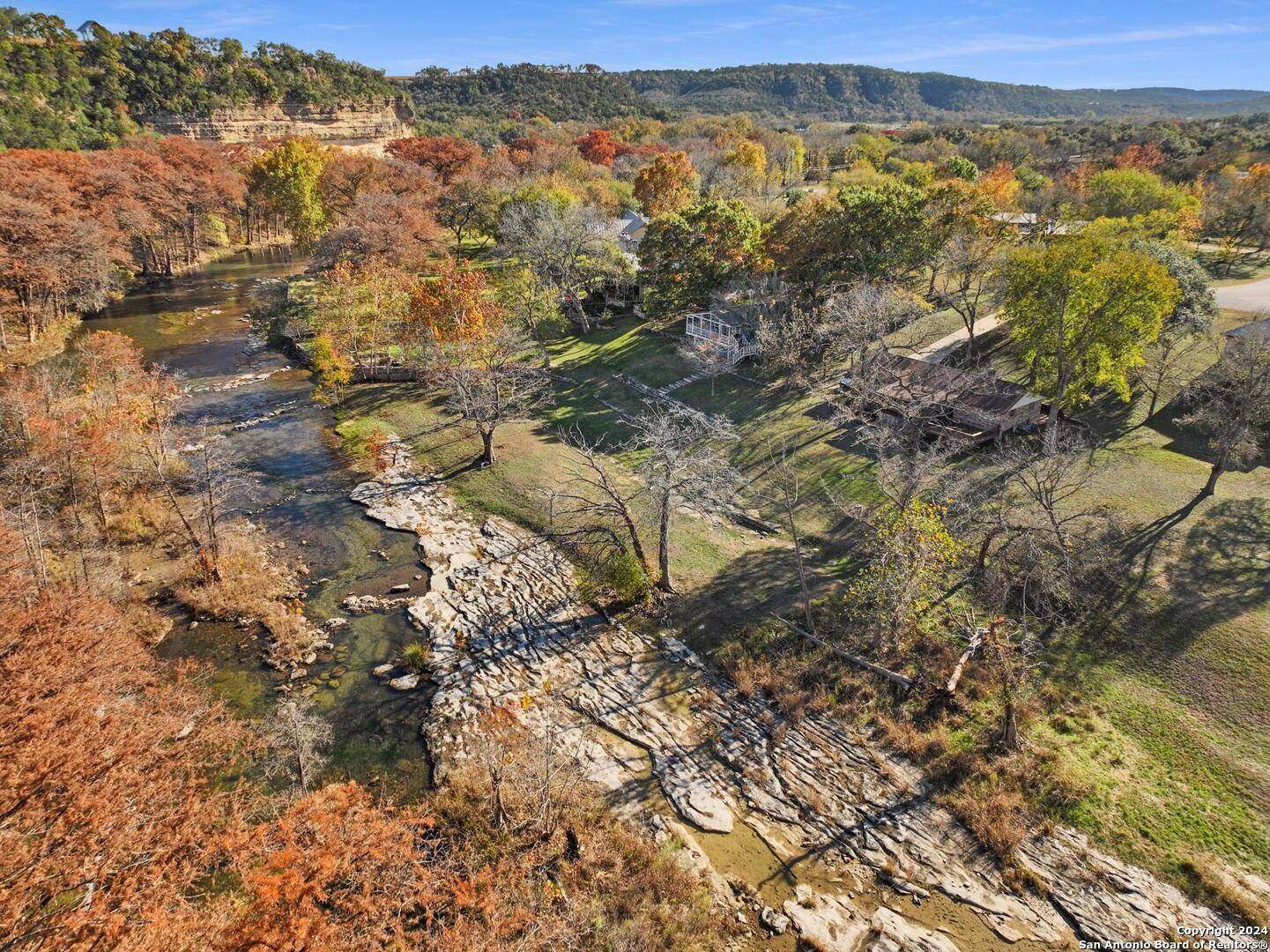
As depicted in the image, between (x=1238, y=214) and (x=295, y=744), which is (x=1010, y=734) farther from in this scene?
(x=1238, y=214)

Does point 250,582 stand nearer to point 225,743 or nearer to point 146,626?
point 146,626

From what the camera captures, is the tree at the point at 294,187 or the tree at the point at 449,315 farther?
the tree at the point at 294,187

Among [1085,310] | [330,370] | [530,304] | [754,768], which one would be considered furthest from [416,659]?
[1085,310]

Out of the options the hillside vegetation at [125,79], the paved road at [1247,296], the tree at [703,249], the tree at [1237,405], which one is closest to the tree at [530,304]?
the tree at [703,249]

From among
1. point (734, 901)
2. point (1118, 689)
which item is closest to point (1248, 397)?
point (1118, 689)

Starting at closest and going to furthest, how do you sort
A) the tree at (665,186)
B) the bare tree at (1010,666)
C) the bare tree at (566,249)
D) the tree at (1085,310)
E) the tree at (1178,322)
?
the bare tree at (1010,666) → the tree at (1085,310) → the tree at (1178,322) → the bare tree at (566,249) → the tree at (665,186)

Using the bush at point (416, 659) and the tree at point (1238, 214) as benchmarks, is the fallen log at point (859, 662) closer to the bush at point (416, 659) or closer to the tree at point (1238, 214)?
the bush at point (416, 659)
